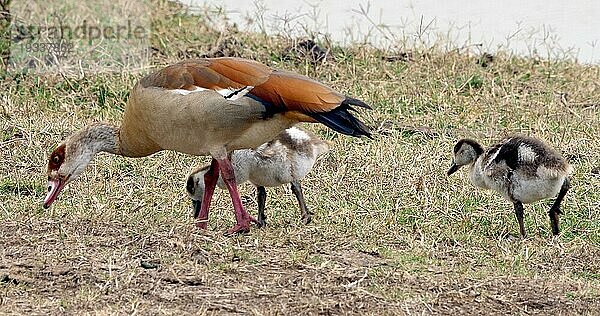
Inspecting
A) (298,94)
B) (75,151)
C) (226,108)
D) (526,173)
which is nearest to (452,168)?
(526,173)

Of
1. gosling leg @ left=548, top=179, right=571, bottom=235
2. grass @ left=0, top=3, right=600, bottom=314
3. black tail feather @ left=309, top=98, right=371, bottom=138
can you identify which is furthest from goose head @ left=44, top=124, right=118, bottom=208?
gosling leg @ left=548, top=179, right=571, bottom=235

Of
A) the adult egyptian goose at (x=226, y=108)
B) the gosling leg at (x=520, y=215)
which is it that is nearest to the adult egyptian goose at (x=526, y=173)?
the gosling leg at (x=520, y=215)

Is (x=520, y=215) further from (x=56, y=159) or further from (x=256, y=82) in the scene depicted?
(x=56, y=159)

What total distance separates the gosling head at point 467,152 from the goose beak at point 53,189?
2302 millimetres

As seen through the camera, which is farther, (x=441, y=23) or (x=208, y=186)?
(x=441, y=23)

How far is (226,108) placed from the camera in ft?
18.6

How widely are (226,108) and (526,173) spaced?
1684 mm

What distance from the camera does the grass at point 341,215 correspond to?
4.72m

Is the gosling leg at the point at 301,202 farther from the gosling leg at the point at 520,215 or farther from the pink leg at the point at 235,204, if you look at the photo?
the gosling leg at the point at 520,215

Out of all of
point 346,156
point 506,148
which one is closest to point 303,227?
point 506,148

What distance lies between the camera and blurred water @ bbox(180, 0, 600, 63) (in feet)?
33.8

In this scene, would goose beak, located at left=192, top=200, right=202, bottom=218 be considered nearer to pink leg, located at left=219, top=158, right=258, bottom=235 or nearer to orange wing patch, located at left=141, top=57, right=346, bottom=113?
pink leg, located at left=219, top=158, right=258, bottom=235

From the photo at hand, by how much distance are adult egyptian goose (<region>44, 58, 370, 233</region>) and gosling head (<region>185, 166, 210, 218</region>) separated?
1.39ft

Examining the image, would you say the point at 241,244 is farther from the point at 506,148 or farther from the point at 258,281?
the point at 506,148
